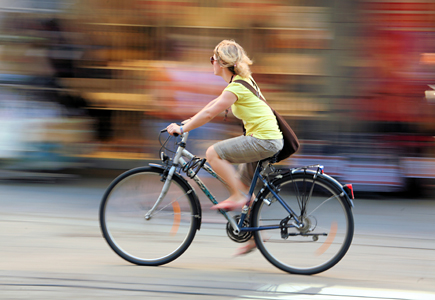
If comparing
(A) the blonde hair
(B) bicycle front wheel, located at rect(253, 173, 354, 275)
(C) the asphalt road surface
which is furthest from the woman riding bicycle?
(C) the asphalt road surface

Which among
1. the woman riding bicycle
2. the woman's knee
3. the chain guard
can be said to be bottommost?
the chain guard

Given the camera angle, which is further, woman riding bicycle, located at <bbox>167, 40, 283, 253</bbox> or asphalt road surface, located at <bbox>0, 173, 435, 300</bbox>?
Answer: woman riding bicycle, located at <bbox>167, 40, 283, 253</bbox>

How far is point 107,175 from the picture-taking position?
7.29 meters

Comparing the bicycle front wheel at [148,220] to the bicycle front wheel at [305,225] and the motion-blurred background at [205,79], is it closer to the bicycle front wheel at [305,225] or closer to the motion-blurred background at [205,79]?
the bicycle front wheel at [305,225]

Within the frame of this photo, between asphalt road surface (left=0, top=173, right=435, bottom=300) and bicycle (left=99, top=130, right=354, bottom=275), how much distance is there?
0.15 meters

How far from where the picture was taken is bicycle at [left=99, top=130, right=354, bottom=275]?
12.5 feet

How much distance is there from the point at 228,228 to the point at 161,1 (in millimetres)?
3998

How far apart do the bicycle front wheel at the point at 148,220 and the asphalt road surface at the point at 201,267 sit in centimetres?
15

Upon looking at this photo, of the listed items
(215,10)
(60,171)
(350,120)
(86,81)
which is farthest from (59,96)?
(350,120)

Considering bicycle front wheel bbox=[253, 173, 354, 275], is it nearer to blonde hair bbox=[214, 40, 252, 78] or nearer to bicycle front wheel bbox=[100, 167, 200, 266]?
bicycle front wheel bbox=[100, 167, 200, 266]

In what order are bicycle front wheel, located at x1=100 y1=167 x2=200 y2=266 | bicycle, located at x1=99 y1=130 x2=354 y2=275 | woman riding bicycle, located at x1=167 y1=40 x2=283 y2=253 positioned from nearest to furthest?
1. woman riding bicycle, located at x1=167 y1=40 x2=283 y2=253
2. bicycle, located at x1=99 y1=130 x2=354 y2=275
3. bicycle front wheel, located at x1=100 y1=167 x2=200 y2=266

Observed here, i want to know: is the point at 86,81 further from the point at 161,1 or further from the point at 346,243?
the point at 346,243

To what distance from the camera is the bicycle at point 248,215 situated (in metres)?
3.79

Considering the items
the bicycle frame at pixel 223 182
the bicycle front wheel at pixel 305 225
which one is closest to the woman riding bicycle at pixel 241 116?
the bicycle frame at pixel 223 182
